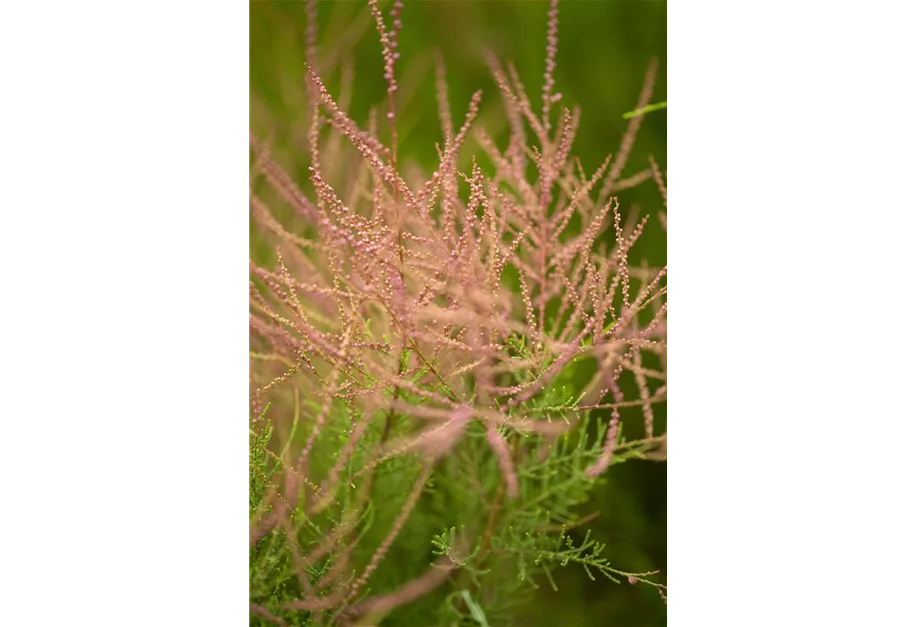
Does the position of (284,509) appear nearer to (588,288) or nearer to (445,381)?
(445,381)

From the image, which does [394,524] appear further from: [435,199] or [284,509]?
[435,199]

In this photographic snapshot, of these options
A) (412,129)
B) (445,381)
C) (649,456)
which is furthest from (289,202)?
(649,456)
